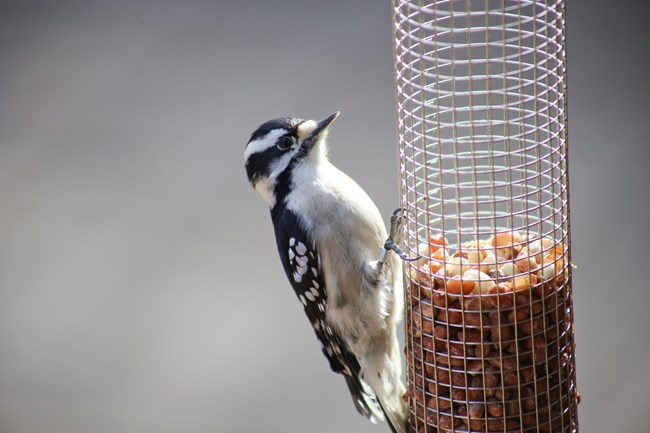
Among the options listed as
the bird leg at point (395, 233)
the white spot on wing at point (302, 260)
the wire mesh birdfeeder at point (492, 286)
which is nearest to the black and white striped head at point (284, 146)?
the white spot on wing at point (302, 260)

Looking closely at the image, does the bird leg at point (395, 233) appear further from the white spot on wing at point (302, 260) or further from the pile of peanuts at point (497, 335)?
A: the white spot on wing at point (302, 260)

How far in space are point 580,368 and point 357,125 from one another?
9.20 ft

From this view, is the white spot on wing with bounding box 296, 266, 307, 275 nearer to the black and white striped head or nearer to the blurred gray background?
the black and white striped head

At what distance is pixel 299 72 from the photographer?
838cm

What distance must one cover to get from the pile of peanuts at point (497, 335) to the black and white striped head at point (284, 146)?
80 cm

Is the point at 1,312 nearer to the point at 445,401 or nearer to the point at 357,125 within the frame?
the point at 357,125

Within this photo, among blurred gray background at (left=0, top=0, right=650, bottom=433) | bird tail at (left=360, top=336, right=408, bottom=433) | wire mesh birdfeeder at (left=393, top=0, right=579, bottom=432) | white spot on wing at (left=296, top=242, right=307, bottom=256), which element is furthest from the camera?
blurred gray background at (left=0, top=0, right=650, bottom=433)

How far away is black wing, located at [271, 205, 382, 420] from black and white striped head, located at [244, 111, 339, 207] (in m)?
0.16

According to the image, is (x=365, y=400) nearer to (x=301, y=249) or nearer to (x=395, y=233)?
(x=301, y=249)

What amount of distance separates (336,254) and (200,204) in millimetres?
3834

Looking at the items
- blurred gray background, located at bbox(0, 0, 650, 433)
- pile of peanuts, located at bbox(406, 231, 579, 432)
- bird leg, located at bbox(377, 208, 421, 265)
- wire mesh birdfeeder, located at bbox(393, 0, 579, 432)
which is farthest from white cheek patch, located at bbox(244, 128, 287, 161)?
blurred gray background, located at bbox(0, 0, 650, 433)

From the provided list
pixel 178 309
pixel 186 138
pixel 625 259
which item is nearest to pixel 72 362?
pixel 178 309

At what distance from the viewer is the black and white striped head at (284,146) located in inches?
146

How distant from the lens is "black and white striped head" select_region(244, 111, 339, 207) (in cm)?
370
